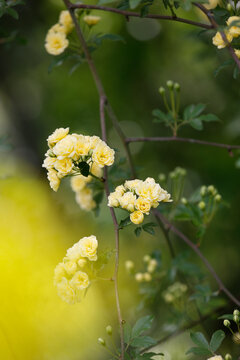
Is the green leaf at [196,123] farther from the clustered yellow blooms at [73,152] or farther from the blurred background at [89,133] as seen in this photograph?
the blurred background at [89,133]

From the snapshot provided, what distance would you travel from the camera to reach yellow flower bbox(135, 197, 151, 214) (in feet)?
3.66

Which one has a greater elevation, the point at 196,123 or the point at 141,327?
the point at 196,123

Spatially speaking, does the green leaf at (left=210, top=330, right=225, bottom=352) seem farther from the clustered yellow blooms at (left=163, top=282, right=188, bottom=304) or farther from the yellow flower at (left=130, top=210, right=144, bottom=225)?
the clustered yellow blooms at (left=163, top=282, right=188, bottom=304)

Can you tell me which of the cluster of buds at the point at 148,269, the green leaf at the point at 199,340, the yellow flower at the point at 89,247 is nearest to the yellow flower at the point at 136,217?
the yellow flower at the point at 89,247

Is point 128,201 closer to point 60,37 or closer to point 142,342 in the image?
point 142,342

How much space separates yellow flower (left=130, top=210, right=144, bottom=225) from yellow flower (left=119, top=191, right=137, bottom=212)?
0.01m

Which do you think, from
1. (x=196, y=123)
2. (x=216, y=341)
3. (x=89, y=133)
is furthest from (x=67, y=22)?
(x=89, y=133)

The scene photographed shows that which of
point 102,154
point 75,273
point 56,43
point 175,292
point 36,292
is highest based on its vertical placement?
point 56,43

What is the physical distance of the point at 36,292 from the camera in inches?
73.7

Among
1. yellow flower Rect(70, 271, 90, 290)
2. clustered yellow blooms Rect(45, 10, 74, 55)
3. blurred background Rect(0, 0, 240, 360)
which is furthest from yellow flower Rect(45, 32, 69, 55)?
yellow flower Rect(70, 271, 90, 290)

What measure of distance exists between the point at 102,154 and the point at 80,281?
1.06 ft

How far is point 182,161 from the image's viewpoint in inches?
129

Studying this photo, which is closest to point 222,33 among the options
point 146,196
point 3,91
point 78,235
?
point 146,196

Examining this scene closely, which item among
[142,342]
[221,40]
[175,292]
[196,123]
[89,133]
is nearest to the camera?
[142,342]
